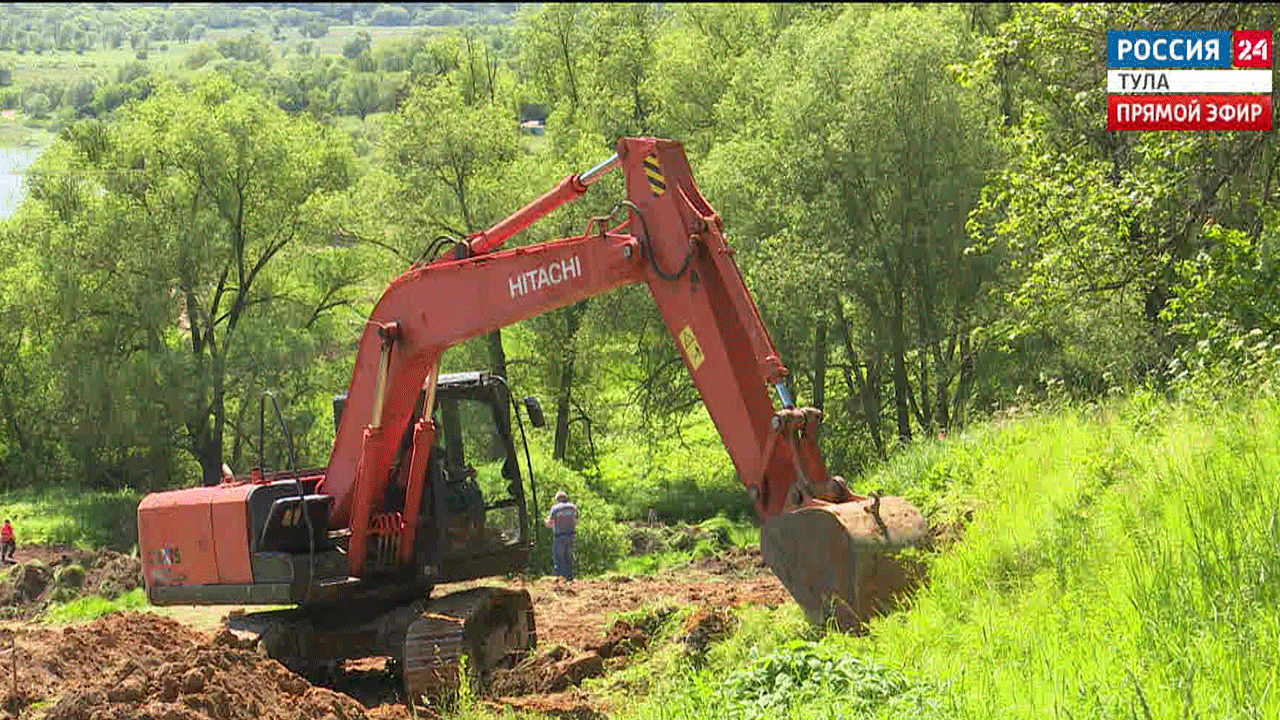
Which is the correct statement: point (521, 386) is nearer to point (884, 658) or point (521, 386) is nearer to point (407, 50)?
point (884, 658)

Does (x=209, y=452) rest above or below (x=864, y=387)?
above

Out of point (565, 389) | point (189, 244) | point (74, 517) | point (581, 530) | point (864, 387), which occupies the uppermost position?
point (189, 244)

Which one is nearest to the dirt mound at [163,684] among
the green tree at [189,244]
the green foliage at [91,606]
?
the green foliage at [91,606]

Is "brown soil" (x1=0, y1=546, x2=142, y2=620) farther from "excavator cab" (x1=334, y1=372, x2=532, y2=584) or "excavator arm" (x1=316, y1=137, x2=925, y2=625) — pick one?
"excavator arm" (x1=316, y1=137, x2=925, y2=625)

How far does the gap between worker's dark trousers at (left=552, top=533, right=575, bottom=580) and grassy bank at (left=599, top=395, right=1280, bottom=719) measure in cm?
919

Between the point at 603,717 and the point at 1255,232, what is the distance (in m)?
8.60

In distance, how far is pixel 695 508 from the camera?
34.3 m

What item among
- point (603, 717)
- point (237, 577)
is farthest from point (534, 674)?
point (237, 577)

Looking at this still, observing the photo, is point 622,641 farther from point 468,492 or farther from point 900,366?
point 900,366

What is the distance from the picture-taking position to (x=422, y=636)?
37.9 feet

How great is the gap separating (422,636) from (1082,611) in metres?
5.84

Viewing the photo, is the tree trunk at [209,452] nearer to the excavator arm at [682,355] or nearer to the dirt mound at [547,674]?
the excavator arm at [682,355]

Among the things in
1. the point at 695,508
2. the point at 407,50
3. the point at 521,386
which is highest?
the point at 407,50

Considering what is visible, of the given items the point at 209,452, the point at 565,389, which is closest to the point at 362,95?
the point at 209,452
